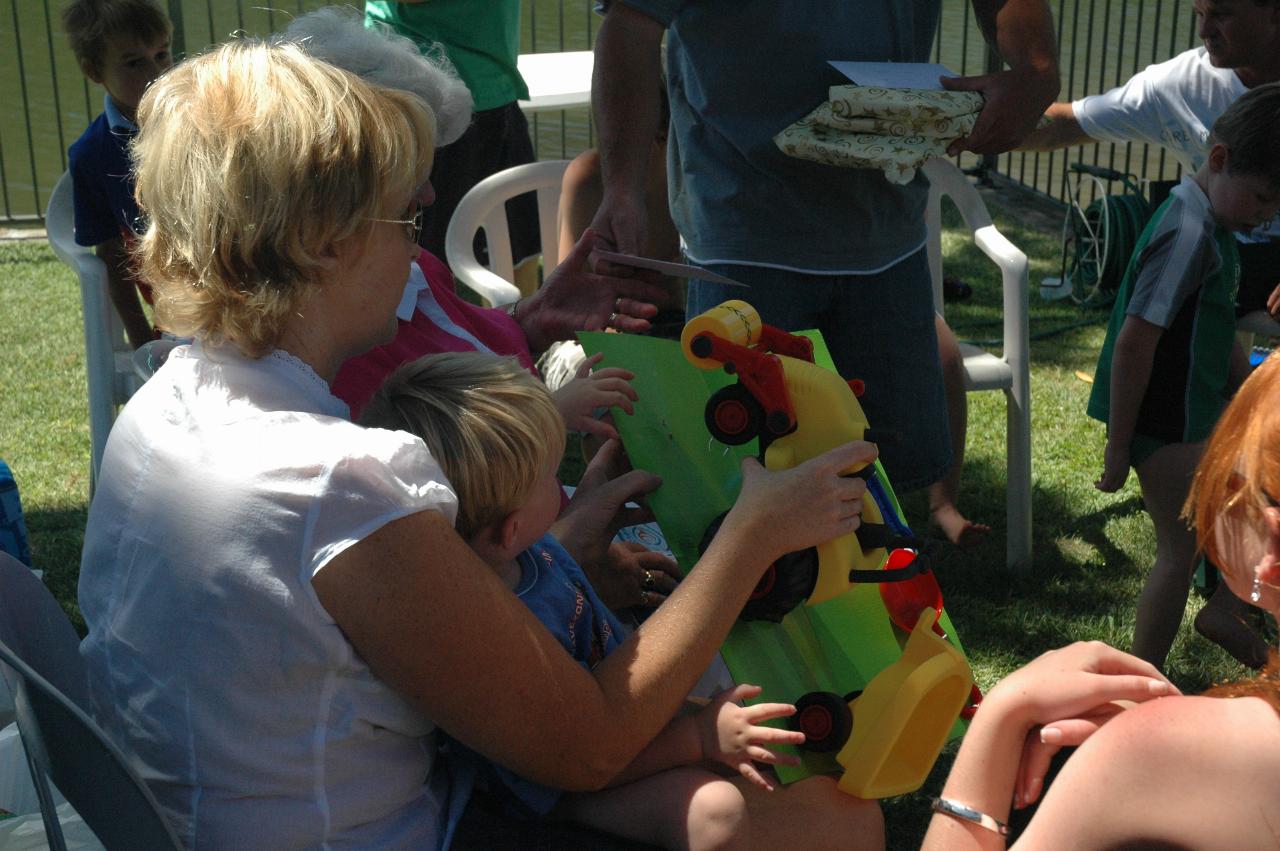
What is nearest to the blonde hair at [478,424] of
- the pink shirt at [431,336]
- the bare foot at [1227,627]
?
the pink shirt at [431,336]

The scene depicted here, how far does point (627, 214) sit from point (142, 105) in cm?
113

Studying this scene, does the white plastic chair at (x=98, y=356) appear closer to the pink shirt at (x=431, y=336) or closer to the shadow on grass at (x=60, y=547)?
the shadow on grass at (x=60, y=547)

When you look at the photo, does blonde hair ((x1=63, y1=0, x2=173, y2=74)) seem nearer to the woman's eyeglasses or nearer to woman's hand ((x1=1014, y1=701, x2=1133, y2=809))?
the woman's eyeglasses

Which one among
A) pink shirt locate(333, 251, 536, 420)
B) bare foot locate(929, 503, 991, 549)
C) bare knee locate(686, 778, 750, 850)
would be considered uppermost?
pink shirt locate(333, 251, 536, 420)

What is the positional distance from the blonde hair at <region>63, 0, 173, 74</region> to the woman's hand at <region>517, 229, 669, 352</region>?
2378mm

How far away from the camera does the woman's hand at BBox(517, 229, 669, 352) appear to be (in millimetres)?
2537

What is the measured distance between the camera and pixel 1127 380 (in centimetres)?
306

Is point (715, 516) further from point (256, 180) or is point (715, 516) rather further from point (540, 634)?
point (256, 180)

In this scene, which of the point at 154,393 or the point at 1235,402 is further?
the point at 154,393

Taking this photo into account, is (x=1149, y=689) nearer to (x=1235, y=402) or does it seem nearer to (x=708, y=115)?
(x=1235, y=402)

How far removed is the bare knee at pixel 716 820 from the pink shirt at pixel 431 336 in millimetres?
886

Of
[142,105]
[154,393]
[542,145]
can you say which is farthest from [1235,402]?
[542,145]

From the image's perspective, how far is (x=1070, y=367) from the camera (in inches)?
226

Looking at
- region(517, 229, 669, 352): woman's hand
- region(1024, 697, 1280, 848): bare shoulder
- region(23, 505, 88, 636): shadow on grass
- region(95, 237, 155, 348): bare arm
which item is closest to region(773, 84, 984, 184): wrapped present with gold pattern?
region(517, 229, 669, 352): woman's hand
